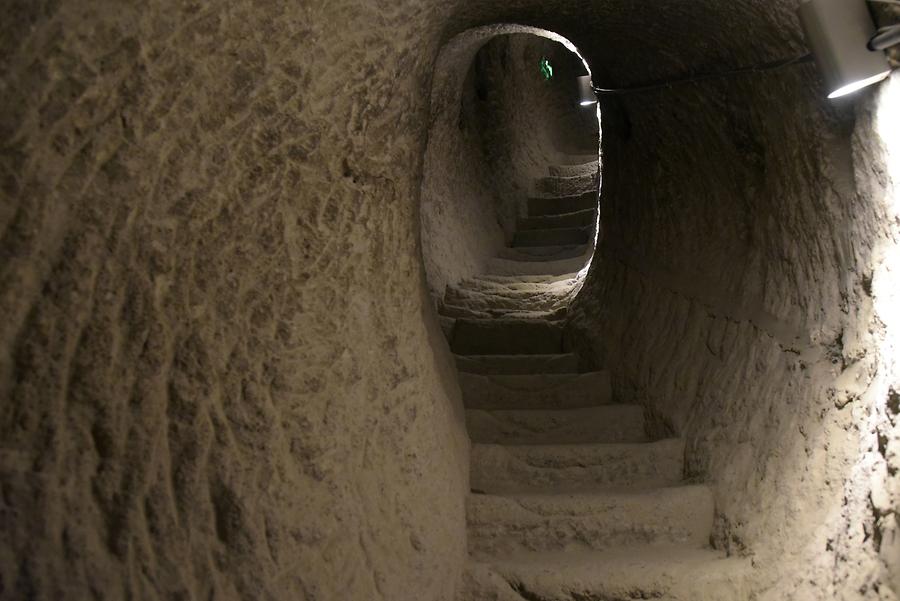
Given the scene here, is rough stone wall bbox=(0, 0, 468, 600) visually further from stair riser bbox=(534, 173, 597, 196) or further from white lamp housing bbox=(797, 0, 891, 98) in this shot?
stair riser bbox=(534, 173, 597, 196)

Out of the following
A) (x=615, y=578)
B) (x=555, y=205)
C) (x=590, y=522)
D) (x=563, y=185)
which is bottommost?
(x=615, y=578)

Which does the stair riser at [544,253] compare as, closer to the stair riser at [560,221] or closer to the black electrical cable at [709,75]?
the stair riser at [560,221]

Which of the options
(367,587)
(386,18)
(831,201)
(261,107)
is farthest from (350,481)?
(831,201)

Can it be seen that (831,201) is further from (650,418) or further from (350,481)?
(350,481)

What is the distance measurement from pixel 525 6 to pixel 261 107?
168cm

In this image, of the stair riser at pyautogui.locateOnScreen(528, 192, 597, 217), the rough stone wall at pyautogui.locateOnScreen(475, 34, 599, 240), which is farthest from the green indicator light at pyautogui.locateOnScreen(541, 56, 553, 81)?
the stair riser at pyautogui.locateOnScreen(528, 192, 597, 217)

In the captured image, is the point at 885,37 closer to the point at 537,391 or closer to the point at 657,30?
the point at 657,30

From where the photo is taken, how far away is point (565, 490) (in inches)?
130

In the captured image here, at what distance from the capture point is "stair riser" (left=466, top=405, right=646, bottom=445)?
3670 mm

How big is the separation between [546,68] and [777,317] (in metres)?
5.87

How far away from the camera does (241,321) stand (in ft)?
6.82

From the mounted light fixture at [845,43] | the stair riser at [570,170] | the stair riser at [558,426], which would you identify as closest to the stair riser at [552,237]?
the stair riser at [570,170]

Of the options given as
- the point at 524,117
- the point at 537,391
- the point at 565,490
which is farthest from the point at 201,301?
the point at 524,117

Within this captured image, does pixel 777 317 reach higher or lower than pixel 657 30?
lower
